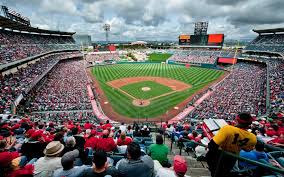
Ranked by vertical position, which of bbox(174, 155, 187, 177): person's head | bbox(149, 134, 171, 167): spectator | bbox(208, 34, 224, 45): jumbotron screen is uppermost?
bbox(208, 34, 224, 45): jumbotron screen

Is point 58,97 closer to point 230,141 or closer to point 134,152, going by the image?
point 134,152

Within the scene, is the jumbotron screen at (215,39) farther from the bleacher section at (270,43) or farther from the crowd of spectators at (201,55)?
the bleacher section at (270,43)

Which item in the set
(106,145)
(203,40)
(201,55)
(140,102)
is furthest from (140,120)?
(203,40)

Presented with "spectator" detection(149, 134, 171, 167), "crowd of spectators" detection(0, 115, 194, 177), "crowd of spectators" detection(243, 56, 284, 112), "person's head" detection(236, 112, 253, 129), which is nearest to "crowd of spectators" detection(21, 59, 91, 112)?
"crowd of spectators" detection(0, 115, 194, 177)

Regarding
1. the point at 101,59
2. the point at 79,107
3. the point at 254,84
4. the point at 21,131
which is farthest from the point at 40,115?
the point at 101,59

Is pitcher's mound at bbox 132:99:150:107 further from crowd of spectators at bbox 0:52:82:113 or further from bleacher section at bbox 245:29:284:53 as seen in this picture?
bleacher section at bbox 245:29:284:53

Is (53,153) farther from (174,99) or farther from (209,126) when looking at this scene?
(174,99)
